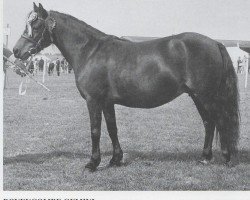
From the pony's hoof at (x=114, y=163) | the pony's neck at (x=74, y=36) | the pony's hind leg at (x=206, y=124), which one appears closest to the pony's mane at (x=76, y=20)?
the pony's neck at (x=74, y=36)

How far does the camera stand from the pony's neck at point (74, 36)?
20.8 feet

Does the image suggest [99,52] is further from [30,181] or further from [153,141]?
[153,141]

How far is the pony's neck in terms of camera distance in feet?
20.8

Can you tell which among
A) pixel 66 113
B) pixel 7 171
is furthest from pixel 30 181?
pixel 66 113

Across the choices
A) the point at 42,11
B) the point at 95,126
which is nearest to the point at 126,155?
the point at 95,126

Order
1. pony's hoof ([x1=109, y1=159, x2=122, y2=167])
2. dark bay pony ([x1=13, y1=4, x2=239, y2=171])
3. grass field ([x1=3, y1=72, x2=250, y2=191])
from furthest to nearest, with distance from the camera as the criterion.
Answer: pony's hoof ([x1=109, y1=159, x2=122, y2=167]) < dark bay pony ([x1=13, y1=4, x2=239, y2=171]) < grass field ([x1=3, y1=72, x2=250, y2=191])

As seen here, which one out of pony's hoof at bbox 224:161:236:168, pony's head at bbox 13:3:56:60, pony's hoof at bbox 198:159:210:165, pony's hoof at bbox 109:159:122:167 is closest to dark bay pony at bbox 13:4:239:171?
pony's head at bbox 13:3:56:60

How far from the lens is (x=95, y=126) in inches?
245

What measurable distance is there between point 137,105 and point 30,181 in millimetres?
1935

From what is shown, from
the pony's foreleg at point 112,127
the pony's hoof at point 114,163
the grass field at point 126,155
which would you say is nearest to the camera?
the grass field at point 126,155

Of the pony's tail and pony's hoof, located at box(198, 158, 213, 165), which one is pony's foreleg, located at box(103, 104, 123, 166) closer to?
pony's hoof, located at box(198, 158, 213, 165)

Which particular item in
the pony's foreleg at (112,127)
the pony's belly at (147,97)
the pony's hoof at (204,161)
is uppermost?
the pony's belly at (147,97)

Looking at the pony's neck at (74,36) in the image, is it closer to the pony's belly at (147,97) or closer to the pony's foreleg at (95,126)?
the pony's foreleg at (95,126)

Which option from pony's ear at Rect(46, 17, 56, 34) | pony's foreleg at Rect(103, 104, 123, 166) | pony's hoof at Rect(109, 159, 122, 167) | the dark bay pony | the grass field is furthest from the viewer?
pony's hoof at Rect(109, 159, 122, 167)
